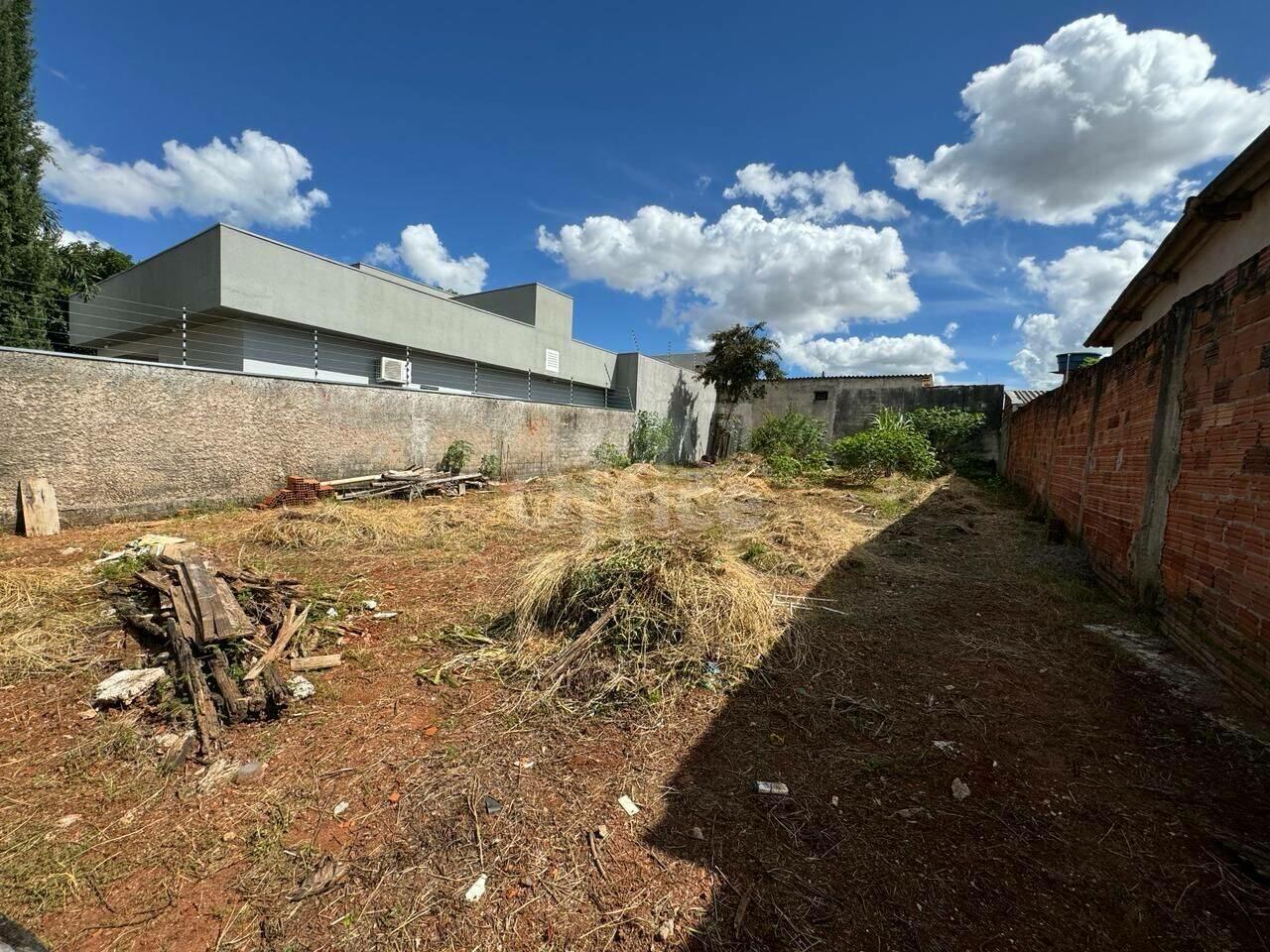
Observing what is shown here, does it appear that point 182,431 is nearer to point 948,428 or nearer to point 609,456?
point 609,456

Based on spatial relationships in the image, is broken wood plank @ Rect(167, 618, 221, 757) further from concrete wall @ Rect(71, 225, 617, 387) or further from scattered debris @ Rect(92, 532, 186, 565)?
concrete wall @ Rect(71, 225, 617, 387)

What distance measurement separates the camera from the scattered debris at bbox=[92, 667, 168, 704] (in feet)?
7.73

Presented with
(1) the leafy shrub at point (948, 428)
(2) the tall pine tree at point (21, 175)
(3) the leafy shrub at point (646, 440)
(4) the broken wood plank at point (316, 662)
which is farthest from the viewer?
(3) the leafy shrub at point (646, 440)

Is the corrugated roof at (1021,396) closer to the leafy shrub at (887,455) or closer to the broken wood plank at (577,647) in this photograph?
the leafy shrub at (887,455)

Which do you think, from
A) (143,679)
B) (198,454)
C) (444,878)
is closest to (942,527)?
(444,878)

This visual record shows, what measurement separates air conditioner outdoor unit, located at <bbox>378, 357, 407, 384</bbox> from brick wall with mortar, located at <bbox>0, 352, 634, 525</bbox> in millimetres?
1833

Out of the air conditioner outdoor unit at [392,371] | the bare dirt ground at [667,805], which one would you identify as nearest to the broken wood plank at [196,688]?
the bare dirt ground at [667,805]

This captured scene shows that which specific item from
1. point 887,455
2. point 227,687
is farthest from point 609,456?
point 227,687

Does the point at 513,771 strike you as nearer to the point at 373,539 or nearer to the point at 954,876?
the point at 954,876

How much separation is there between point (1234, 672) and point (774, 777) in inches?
98.8

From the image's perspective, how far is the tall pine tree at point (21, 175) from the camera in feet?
36.0

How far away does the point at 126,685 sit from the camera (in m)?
2.41

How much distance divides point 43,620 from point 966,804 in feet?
16.7

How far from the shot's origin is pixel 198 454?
19.9 feet
